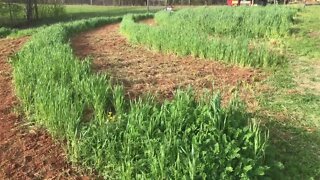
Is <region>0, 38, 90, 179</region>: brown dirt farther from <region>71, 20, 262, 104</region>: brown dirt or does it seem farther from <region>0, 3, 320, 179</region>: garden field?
<region>71, 20, 262, 104</region>: brown dirt

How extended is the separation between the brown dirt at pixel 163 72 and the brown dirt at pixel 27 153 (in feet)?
4.63

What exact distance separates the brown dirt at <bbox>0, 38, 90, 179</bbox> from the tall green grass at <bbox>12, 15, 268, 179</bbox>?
0.13m

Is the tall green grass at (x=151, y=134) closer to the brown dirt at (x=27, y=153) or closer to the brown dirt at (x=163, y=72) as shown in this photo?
the brown dirt at (x=27, y=153)

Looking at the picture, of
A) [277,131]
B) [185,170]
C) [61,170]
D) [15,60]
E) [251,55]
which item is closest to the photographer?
[185,170]

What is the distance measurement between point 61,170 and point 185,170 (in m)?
1.24

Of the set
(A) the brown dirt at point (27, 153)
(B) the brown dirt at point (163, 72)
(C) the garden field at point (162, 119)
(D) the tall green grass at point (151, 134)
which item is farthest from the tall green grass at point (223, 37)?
(A) the brown dirt at point (27, 153)

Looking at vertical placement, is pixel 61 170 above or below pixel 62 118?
below

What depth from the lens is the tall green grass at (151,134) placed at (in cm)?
310

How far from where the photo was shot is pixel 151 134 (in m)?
3.45

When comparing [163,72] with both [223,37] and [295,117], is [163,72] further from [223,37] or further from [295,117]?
[223,37]

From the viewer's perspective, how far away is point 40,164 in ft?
12.1

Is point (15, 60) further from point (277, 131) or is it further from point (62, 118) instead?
point (277, 131)

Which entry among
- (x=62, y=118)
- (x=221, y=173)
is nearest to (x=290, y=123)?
(x=221, y=173)

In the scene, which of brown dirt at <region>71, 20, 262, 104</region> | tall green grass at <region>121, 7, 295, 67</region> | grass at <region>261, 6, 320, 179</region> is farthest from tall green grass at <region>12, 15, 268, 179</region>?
tall green grass at <region>121, 7, 295, 67</region>
